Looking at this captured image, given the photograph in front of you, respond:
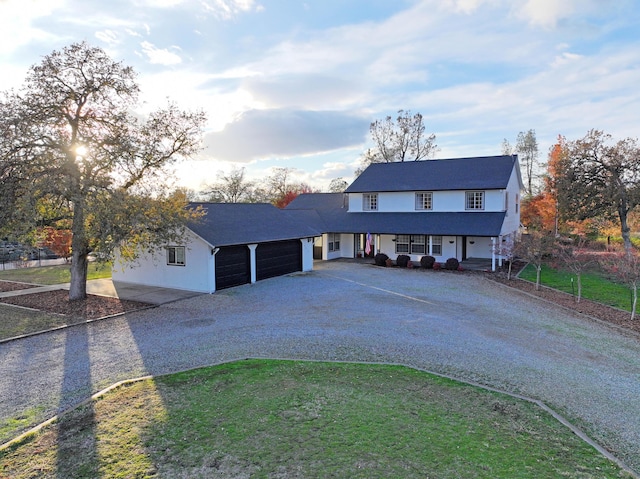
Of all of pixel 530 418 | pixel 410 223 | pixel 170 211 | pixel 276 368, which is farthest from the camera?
pixel 410 223

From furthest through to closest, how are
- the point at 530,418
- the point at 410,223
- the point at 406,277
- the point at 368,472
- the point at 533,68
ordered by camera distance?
the point at 410,223 < the point at 406,277 < the point at 533,68 < the point at 530,418 < the point at 368,472

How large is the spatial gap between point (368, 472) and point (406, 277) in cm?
1770

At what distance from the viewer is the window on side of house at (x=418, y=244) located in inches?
1094

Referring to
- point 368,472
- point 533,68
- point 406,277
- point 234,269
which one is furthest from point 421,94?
point 368,472

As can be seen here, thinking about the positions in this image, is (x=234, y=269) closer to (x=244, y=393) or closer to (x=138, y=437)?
(x=244, y=393)

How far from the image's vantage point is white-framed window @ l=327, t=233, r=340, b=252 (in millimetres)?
30645

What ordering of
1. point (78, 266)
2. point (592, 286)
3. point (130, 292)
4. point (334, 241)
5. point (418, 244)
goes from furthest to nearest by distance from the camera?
1. point (334, 241)
2. point (418, 244)
3. point (592, 286)
4. point (130, 292)
5. point (78, 266)

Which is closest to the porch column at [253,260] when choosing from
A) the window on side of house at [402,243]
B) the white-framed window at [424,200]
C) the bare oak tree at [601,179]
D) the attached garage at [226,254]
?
the attached garage at [226,254]

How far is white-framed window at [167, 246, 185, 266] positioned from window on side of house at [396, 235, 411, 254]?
610 inches

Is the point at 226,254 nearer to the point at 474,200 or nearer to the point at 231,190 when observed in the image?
the point at 474,200

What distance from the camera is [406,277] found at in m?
22.2

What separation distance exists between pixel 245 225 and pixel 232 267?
3078 millimetres

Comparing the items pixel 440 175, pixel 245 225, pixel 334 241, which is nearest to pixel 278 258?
pixel 245 225

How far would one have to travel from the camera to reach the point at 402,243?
2845 centimetres
